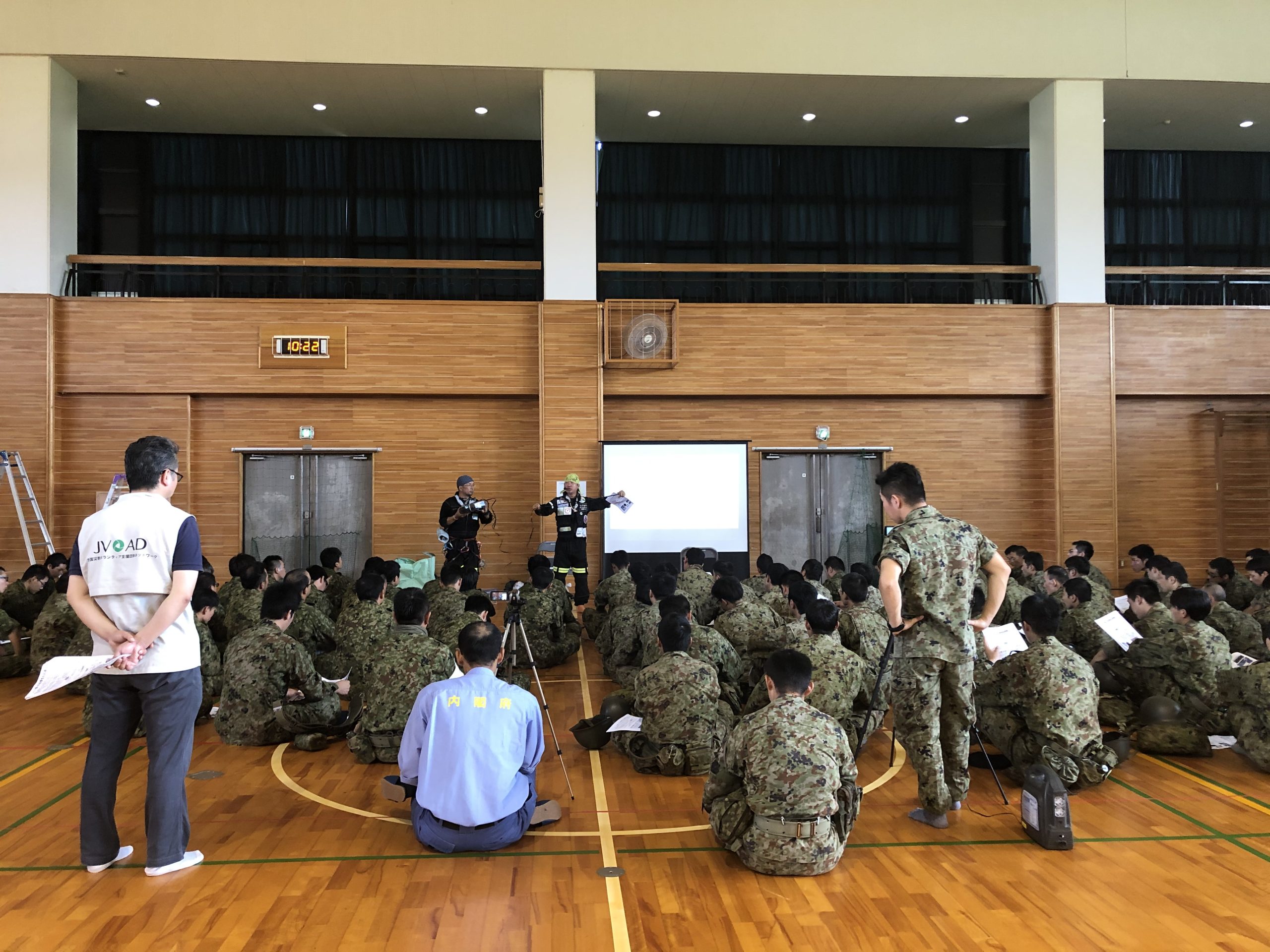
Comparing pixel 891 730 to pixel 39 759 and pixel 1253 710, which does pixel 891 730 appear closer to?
pixel 1253 710

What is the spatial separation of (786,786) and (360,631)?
14.4 feet

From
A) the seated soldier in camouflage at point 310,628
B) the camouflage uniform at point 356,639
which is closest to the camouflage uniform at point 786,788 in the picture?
the camouflage uniform at point 356,639

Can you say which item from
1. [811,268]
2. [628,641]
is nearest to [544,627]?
[628,641]

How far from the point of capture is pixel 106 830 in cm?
425

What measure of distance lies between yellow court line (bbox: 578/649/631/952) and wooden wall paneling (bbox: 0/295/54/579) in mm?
10737

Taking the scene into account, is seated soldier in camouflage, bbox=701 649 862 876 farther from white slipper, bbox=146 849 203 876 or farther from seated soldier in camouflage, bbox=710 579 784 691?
seated soldier in camouflage, bbox=710 579 784 691

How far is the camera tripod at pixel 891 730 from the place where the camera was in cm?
500

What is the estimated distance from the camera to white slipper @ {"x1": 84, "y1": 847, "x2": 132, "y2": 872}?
13.9ft

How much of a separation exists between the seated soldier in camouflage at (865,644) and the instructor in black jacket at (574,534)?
5378 millimetres

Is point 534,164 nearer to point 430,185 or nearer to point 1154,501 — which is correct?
point 430,185

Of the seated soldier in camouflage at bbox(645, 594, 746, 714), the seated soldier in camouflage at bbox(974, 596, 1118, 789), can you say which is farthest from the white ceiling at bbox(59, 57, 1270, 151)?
the seated soldier in camouflage at bbox(974, 596, 1118, 789)

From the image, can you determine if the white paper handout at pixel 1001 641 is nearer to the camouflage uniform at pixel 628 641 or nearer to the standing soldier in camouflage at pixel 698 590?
the camouflage uniform at pixel 628 641

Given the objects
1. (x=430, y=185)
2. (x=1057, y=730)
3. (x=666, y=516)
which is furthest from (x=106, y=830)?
(x=430, y=185)

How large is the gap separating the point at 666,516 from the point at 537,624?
5.25 metres
